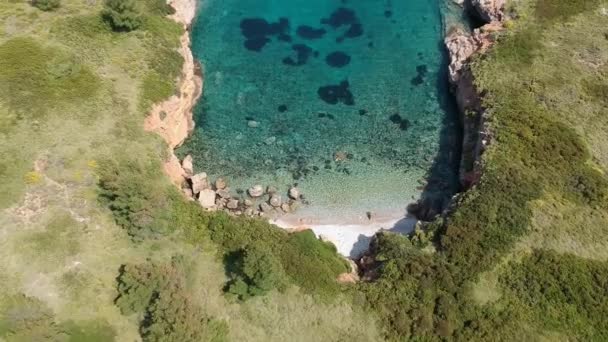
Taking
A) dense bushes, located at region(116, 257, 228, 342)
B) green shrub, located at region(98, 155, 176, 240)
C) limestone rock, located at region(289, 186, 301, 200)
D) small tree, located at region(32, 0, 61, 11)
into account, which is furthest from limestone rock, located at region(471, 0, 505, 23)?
small tree, located at region(32, 0, 61, 11)

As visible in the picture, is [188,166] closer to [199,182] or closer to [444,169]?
[199,182]

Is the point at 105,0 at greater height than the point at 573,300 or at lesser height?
greater

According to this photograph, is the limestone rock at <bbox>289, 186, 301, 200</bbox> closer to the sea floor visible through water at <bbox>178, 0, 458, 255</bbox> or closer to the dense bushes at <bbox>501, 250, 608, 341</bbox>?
the sea floor visible through water at <bbox>178, 0, 458, 255</bbox>

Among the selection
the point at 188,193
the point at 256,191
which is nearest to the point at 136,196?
the point at 188,193

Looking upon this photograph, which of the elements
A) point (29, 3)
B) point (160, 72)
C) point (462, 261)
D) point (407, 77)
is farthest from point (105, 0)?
point (462, 261)

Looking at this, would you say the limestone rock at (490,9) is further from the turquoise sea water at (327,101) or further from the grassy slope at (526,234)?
the grassy slope at (526,234)

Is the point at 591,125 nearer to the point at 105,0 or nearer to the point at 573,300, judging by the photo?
the point at 573,300

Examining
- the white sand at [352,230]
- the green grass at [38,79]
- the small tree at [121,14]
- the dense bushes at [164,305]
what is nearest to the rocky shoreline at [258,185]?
the white sand at [352,230]
